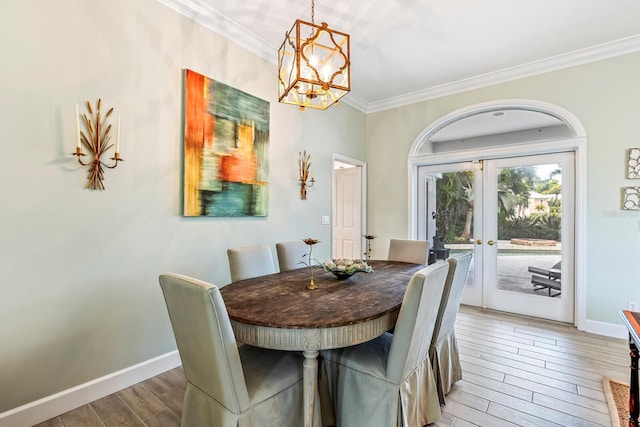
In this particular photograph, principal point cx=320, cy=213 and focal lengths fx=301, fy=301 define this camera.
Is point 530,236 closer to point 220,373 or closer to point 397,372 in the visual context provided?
point 397,372

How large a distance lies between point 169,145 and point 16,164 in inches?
36.8

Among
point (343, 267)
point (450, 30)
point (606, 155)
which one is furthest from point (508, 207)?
→ point (343, 267)

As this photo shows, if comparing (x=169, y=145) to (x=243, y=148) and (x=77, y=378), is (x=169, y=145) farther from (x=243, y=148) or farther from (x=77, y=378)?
(x=77, y=378)

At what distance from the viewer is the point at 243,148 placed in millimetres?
2998

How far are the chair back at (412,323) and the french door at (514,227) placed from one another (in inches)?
115

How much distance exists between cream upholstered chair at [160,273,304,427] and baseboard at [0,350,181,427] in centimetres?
103

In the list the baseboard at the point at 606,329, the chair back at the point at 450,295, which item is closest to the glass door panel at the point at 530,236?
the baseboard at the point at 606,329

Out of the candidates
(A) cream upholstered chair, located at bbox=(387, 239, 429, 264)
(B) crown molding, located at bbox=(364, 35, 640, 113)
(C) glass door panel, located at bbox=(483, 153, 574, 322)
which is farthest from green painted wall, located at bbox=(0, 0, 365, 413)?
(C) glass door panel, located at bbox=(483, 153, 574, 322)

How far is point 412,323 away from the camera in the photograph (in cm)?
143

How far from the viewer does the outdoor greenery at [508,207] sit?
366 cm

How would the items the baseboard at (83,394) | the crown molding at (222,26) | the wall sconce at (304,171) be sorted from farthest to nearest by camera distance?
the wall sconce at (304,171), the crown molding at (222,26), the baseboard at (83,394)

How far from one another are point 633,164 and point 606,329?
174cm

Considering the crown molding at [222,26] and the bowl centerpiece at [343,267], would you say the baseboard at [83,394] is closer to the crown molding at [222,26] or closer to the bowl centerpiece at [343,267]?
the bowl centerpiece at [343,267]

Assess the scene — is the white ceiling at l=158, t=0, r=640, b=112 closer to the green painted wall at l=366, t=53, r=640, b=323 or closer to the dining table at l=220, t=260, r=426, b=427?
the green painted wall at l=366, t=53, r=640, b=323
